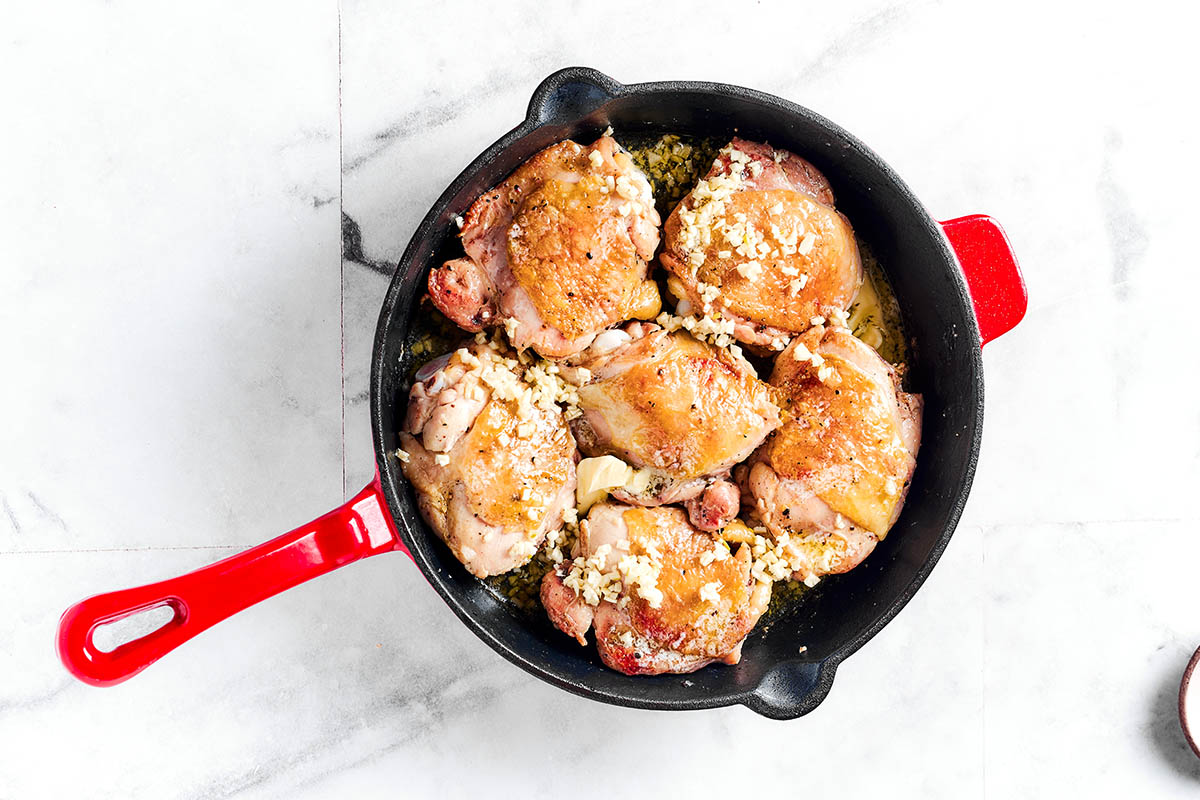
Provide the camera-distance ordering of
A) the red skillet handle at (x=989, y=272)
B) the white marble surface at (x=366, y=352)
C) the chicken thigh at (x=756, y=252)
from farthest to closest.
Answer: the white marble surface at (x=366, y=352) < the red skillet handle at (x=989, y=272) < the chicken thigh at (x=756, y=252)

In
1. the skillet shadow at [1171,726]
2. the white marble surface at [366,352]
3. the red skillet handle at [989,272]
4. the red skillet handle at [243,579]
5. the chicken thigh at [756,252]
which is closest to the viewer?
the red skillet handle at [243,579]

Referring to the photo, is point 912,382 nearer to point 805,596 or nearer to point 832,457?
point 832,457

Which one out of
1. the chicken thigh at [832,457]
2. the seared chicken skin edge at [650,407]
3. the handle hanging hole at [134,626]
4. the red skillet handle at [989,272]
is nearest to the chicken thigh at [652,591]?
the seared chicken skin edge at [650,407]

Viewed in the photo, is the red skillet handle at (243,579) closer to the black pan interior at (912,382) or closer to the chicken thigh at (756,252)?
the black pan interior at (912,382)

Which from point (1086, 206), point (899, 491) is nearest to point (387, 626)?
point (899, 491)

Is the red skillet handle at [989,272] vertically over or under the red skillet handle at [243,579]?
over

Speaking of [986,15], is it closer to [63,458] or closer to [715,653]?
[715,653]
